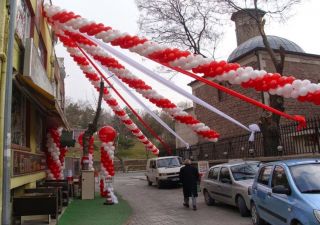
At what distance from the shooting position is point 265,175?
9.41 m

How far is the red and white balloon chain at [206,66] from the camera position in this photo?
382 inches

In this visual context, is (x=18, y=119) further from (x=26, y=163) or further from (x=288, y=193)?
(x=288, y=193)

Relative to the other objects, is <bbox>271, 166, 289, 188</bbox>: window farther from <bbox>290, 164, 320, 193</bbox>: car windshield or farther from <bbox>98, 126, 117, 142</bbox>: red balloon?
<bbox>98, 126, 117, 142</bbox>: red balloon

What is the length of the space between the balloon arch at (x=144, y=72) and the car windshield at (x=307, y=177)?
2086mm

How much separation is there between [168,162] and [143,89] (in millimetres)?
9843

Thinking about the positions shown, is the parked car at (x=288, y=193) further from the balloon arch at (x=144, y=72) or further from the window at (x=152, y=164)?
the window at (x=152, y=164)

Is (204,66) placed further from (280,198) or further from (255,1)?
(255,1)

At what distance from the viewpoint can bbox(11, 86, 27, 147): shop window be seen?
38.3 ft

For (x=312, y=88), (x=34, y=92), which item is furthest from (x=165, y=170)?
(x=312, y=88)

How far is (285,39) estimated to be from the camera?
3691 cm

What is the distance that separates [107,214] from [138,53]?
5876 millimetres

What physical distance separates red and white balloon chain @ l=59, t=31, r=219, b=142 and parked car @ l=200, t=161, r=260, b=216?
1675 millimetres

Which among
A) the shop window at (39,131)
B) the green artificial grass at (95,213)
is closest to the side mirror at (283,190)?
the green artificial grass at (95,213)

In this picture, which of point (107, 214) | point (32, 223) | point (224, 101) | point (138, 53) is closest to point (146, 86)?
point (138, 53)
